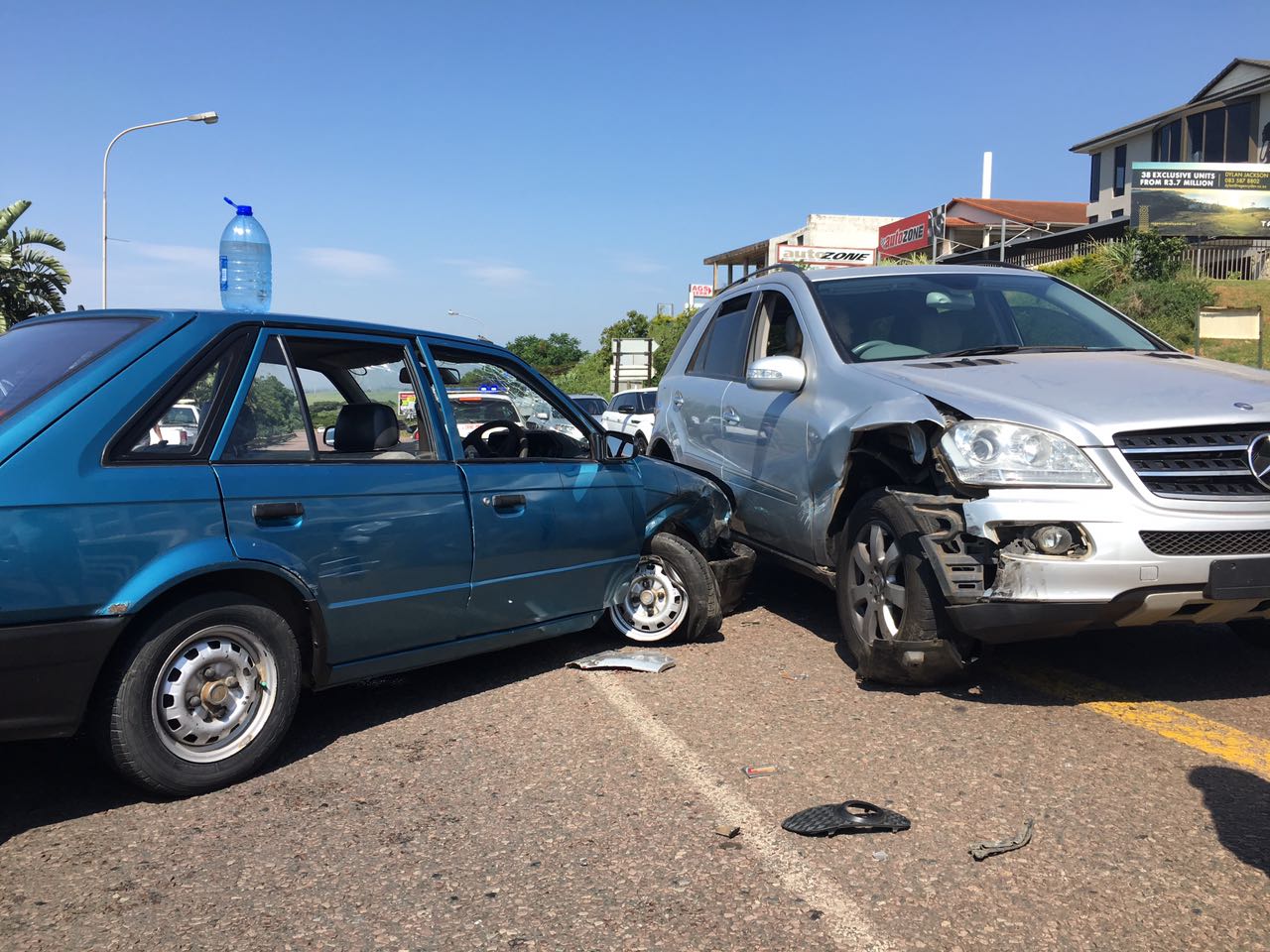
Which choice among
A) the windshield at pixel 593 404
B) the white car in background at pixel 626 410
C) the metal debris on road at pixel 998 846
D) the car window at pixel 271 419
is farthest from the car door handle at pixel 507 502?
the windshield at pixel 593 404

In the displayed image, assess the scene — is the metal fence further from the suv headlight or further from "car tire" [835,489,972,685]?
the suv headlight

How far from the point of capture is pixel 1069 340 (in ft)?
18.8

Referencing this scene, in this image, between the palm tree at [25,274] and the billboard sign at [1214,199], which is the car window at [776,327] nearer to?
the palm tree at [25,274]

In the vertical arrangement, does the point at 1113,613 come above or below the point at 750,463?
below

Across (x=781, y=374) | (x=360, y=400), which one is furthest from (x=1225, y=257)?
(x=360, y=400)

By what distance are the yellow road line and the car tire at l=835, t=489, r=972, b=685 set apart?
1.40 ft

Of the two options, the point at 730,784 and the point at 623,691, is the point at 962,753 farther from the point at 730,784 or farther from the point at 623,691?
the point at 623,691

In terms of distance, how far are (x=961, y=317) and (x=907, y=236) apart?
4418cm

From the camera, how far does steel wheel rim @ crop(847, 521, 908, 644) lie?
4.68 meters

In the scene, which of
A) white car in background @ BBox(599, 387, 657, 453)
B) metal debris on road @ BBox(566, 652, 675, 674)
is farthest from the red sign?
metal debris on road @ BBox(566, 652, 675, 674)

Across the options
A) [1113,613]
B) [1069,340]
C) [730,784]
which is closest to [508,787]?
[730,784]

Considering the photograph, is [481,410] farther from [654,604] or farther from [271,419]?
[271,419]

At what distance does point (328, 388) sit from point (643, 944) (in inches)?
112

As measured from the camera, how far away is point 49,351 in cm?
393
